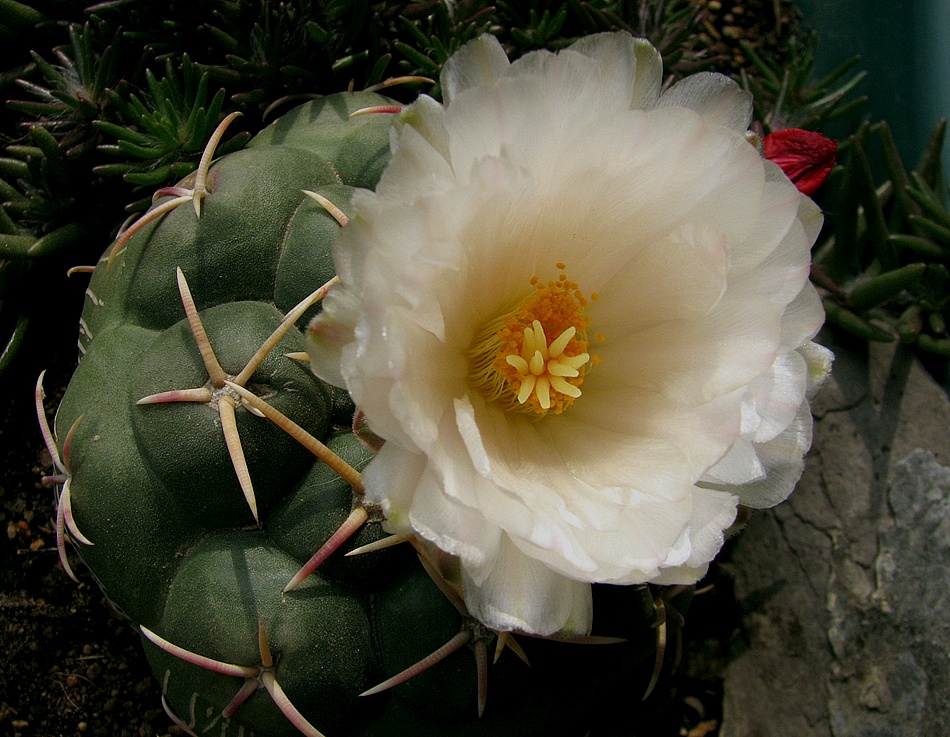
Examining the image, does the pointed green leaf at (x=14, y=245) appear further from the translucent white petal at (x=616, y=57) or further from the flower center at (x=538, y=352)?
the translucent white petal at (x=616, y=57)

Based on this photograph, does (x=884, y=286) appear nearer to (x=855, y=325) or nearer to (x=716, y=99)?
(x=855, y=325)

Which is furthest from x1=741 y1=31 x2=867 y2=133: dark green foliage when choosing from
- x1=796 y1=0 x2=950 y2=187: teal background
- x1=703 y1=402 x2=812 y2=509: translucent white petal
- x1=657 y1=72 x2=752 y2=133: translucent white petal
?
x1=703 y1=402 x2=812 y2=509: translucent white petal

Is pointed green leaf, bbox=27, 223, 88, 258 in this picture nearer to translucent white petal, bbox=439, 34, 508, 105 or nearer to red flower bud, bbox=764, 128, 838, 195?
translucent white petal, bbox=439, 34, 508, 105

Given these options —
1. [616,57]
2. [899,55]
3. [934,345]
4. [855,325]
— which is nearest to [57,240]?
[616,57]

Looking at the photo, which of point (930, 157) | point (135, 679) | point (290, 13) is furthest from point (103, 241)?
point (930, 157)

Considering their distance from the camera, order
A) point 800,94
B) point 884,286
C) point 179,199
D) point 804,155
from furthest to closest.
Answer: point 800,94, point 884,286, point 804,155, point 179,199
